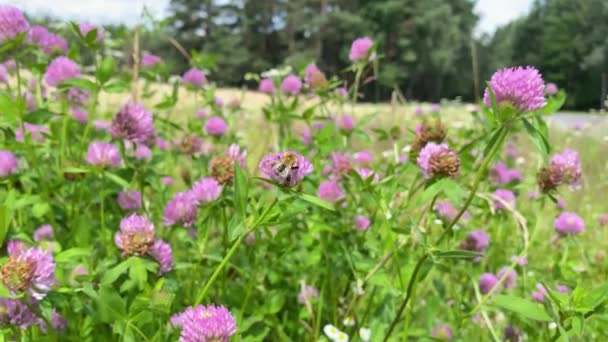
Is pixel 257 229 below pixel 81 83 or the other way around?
below

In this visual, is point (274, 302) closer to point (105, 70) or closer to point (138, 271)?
point (138, 271)

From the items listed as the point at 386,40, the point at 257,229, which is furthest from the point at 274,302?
the point at 386,40

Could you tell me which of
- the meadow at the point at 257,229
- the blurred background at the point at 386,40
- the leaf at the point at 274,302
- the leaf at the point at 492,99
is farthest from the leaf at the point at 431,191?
the blurred background at the point at 386,40

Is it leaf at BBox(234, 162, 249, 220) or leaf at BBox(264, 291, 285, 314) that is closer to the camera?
leaf at BBox(234, 162, 249, 220)

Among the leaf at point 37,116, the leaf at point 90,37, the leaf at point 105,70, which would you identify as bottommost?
the leaf at point 37,116

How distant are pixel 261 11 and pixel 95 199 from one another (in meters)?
30.4

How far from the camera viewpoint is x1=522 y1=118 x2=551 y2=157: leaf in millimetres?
800

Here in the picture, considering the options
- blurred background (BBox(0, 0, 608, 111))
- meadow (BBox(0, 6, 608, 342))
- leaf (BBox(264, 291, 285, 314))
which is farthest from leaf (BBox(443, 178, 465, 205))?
blurred background (BBox(0, 0, 608, 111))

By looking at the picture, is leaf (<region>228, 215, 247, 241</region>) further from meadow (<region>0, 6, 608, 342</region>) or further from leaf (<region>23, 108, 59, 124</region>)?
leaf (<region>23, 108, 59, 124</region>)

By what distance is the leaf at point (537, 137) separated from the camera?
0.80m

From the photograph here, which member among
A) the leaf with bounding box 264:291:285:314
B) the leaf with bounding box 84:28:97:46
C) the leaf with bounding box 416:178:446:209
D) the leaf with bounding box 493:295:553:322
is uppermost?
the leaf with bounding box 84:28:97:46

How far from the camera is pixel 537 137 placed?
82 centimetres

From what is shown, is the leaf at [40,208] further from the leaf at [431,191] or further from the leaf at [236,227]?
the leaf at [431,191]

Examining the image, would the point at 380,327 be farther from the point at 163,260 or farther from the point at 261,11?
the point at 261,11
